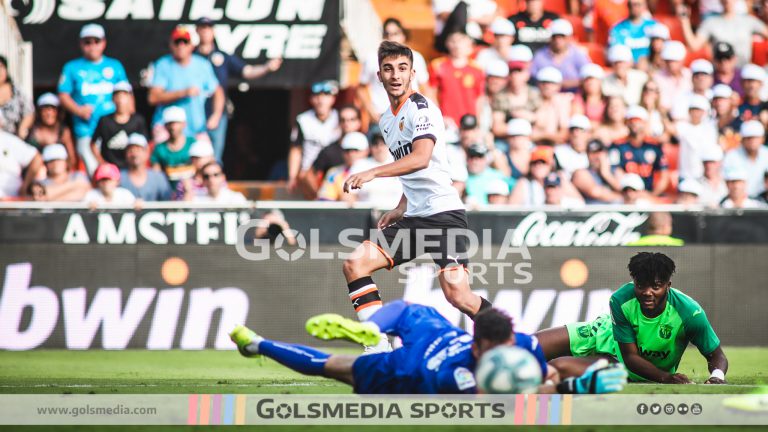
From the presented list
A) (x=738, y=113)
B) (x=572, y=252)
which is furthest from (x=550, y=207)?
(x=738, y=113)

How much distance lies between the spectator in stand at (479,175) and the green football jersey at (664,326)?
16.4 ft

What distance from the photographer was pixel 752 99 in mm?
14508

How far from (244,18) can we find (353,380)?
8.27 metres

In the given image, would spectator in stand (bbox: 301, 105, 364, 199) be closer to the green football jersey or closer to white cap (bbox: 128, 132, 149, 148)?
white cap (bbox: 128, 132, 149, 148)

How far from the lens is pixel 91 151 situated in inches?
525

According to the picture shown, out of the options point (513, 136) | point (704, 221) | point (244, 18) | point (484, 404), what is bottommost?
point (484, 404)

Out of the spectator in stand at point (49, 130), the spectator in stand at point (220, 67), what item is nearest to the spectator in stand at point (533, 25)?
the spectator in stand at point (220, 67)

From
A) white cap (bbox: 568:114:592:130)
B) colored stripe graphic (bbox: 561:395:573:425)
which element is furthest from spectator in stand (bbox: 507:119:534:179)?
colored stripe graphic (bbox: 561:395:573:425)

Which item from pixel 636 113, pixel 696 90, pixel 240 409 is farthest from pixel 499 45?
pixel 240 409

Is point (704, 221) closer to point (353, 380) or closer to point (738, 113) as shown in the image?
point (738, 113)

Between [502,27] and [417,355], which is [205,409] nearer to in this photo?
[417,355]

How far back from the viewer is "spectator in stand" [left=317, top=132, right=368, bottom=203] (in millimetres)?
12922

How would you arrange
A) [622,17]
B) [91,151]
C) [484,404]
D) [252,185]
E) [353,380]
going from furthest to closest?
[622,17] → [252,185] → [91,151] → [353,380] → [484,404]

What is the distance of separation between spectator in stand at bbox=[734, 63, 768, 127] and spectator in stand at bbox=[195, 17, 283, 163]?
6.03 m
